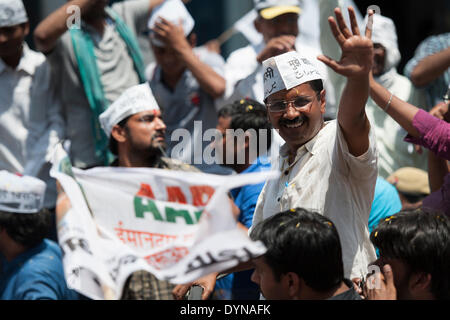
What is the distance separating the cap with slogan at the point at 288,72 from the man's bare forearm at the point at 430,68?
1.88 m

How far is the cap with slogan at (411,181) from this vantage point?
498 centimetres

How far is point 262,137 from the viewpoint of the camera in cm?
479

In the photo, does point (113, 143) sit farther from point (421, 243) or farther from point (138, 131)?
point (421, 243)

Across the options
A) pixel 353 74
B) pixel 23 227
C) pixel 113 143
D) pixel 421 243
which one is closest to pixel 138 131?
pixel 113 143

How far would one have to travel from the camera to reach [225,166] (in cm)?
486

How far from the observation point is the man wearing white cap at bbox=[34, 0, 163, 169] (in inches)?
201

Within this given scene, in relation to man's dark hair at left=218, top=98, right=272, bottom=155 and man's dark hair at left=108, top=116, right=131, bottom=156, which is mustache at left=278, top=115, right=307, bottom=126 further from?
man's dark hair at left=108, top=116, right=131, bottom=156

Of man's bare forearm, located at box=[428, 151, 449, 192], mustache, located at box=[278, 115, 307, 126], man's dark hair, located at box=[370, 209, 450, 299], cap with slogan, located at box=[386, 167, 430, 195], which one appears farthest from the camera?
cap with slogan, located at box=[386, 167, 430, 195]

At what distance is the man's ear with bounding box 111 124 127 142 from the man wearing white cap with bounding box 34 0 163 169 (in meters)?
0.47

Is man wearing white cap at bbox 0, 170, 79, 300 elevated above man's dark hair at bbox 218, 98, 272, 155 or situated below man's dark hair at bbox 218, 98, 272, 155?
below

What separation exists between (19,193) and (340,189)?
2.16 metres

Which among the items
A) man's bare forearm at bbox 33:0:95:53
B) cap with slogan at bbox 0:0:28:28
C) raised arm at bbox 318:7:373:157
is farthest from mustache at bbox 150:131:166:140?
raised arm at bbox 318:7:373:157

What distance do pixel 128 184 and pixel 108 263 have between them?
396mm

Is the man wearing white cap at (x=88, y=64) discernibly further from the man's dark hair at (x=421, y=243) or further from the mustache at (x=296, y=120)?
the man's dark hair at (x=421, y=243)
